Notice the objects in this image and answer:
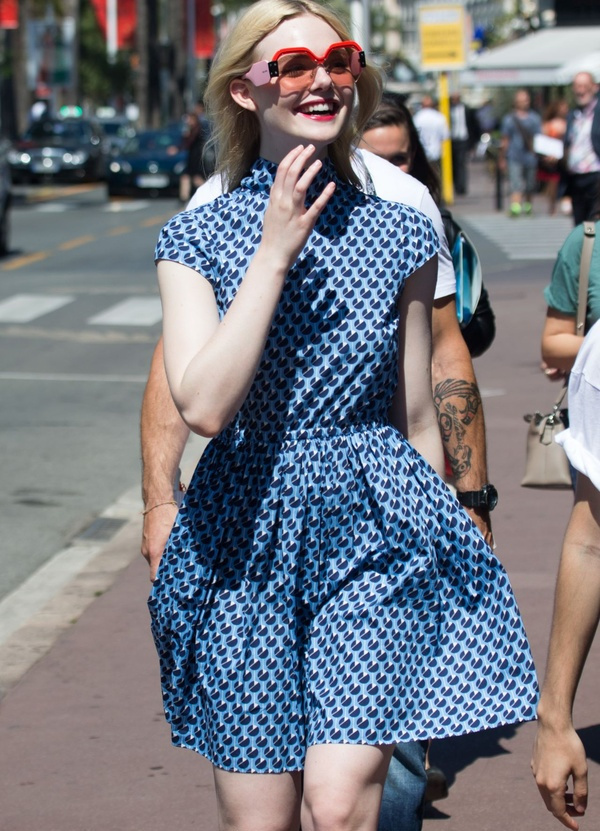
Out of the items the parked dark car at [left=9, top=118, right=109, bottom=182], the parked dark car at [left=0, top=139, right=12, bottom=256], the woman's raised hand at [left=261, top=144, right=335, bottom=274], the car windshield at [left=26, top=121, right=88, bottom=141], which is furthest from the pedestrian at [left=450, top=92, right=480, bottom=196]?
the woman's raised hand at [left=261, top=144, right=335, bottom=274]

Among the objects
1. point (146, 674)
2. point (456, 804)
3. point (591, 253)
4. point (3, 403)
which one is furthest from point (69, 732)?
point (3, 403)

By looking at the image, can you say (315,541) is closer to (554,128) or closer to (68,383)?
(68,383)

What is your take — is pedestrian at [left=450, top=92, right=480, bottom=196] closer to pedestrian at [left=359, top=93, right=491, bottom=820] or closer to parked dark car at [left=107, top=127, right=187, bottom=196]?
parked dark car at [left=107, top=127, right=187, bottom=196]


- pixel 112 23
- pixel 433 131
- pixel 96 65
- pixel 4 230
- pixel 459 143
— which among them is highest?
pixel 4 230

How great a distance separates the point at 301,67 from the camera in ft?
8.99

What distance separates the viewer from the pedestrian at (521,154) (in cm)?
2606

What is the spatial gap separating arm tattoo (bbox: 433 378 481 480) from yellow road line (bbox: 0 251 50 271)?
54.4ft

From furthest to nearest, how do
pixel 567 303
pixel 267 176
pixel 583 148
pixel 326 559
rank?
pixel 583 148
pixel 567 303
pixel 267 176
pixel 326 559

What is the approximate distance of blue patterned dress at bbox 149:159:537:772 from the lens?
2.69 m

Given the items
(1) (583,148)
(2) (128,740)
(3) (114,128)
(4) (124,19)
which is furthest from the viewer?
(4) (124,19)

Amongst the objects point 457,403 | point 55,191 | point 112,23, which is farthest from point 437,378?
point 112,23

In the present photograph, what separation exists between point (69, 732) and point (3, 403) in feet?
20.4

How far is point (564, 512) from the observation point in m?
7.25

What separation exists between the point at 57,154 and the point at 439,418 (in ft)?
123
